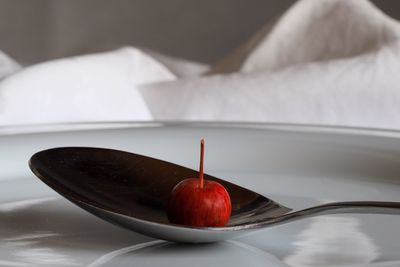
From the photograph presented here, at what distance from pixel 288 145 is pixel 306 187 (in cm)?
7

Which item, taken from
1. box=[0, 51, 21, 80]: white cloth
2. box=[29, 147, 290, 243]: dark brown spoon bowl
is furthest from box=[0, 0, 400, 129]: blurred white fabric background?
box=[29, 147, 290, 243]: dark brown spoon bowl

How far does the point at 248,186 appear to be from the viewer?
0.33 metres

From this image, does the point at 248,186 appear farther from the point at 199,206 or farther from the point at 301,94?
the point at 301,94

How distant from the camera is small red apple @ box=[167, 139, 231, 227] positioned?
0.24 meters

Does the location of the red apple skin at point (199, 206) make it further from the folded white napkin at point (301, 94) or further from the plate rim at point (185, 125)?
the folded white napkin at point (301, 94)

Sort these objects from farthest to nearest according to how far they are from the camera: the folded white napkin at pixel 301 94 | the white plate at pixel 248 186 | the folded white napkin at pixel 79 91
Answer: the folded white napkin at pixel 301 94 → the folded white napkin at pixel 79 91 → the white plate at pixel 248 186

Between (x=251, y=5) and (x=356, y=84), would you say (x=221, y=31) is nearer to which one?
(x=251, y=5)

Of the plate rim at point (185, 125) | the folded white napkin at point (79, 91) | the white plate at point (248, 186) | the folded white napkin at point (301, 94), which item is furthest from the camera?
the folded white napkin at point (301, 94)

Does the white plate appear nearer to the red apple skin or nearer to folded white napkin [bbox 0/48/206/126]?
the red apple skin

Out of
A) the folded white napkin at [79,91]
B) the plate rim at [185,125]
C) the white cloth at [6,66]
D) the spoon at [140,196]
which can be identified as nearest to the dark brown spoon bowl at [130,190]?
the spoon at [140,196]

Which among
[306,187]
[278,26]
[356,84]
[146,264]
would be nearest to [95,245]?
[146,264]

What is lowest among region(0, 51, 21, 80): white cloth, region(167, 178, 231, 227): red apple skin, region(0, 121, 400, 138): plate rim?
region(167, 178, 231, 227): red apple skin

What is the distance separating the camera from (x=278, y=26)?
888 millimetres

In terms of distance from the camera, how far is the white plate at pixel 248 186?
21 centimetres
